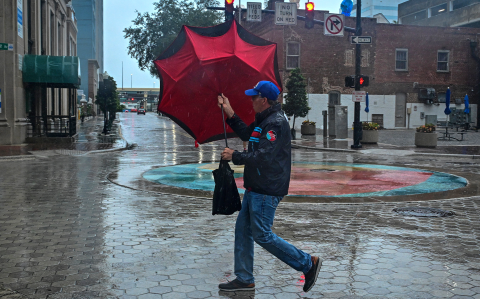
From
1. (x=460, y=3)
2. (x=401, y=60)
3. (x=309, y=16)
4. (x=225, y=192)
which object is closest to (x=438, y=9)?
(x=460, y=3)

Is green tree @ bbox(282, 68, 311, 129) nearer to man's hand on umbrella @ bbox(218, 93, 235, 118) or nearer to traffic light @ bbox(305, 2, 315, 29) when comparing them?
traffic light @ bbox(305, 2, 315, 29)

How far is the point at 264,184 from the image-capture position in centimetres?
437

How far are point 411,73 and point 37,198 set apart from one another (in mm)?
39893

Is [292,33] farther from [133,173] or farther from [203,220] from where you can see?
[203,220]

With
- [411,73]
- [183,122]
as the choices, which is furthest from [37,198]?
[411,73]

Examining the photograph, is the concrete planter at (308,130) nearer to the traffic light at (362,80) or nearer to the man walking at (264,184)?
the traffic light at (362,80)

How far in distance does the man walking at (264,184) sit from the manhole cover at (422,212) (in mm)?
4150

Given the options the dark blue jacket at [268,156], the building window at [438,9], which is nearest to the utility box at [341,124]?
the dark blue jacket at [268,156]

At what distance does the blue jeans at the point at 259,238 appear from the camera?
444 centimetres

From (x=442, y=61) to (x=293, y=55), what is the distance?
1388cm

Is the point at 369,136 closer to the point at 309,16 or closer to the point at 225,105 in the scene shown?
the point at 309,16

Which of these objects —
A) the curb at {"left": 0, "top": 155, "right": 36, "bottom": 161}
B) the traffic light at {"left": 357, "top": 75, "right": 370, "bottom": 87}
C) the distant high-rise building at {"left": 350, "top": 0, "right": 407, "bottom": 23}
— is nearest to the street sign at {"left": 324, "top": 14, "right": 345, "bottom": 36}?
the traffic light at {"left": 357, "top": 75, "right": 370, "bottom": 87}

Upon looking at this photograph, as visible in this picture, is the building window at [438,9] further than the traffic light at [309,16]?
Yes

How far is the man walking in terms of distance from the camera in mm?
4324
